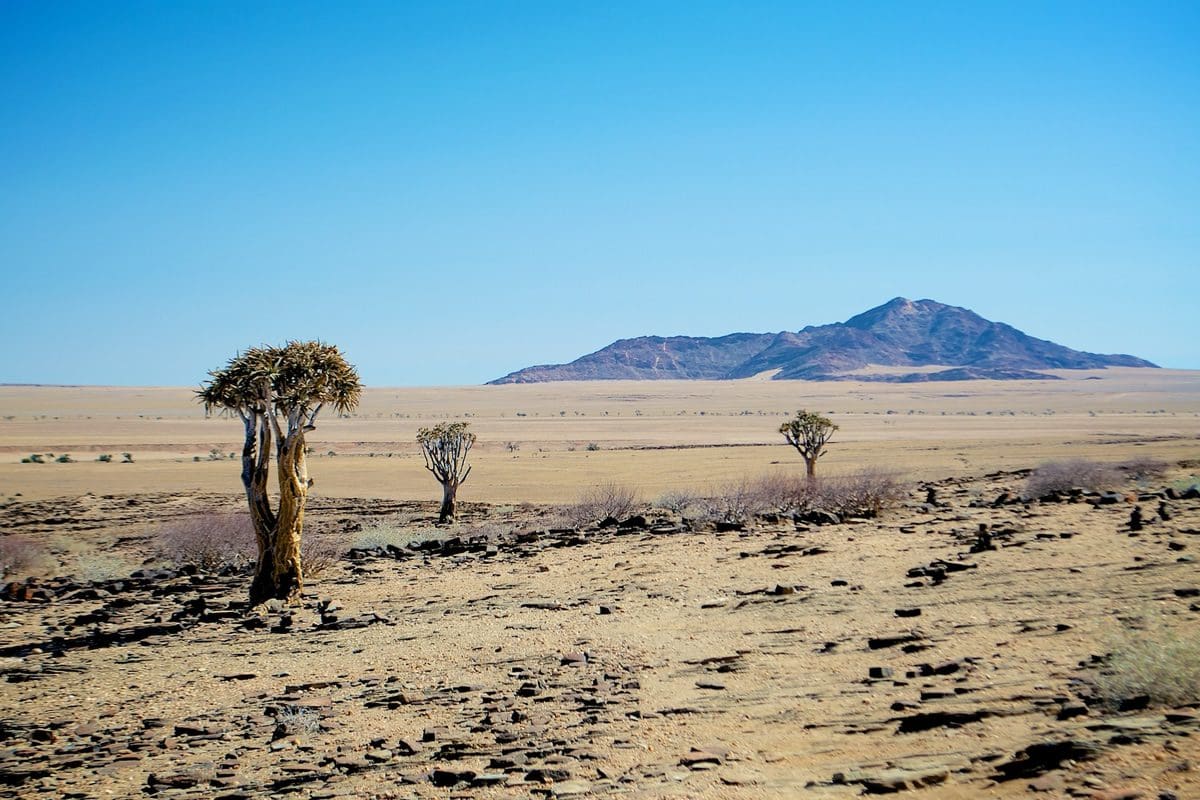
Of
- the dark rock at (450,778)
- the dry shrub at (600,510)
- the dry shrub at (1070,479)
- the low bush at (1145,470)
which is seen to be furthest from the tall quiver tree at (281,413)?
the low bush at (1145,470)

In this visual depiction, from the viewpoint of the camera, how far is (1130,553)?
13.3 metres

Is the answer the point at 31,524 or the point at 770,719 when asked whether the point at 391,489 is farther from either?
the point at 770,719

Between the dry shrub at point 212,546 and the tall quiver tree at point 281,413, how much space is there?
479 centimetres

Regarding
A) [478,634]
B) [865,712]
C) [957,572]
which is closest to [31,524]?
[478,634]

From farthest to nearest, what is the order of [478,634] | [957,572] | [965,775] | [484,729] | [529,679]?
[957,572]
[478,634]
[529,679]
[484,729]
[965,775]

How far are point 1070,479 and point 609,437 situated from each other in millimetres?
50794

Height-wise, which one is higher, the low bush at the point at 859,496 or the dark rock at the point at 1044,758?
the low bush at the point at 859,496

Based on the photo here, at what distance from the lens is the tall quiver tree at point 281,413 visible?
47.2 ft

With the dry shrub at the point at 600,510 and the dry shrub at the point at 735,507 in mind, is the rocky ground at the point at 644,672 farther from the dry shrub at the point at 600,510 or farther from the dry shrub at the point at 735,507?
the dry shrub at the point at 600,510

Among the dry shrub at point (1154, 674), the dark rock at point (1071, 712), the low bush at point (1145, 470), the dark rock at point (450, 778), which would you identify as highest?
the low bush at point (1145, 470)

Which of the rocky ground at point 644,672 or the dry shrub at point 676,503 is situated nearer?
the rocky ground at point 644,672

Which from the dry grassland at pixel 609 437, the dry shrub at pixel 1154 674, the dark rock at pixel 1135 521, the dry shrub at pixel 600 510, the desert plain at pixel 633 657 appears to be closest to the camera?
the dry shrub at pixel 1154 674

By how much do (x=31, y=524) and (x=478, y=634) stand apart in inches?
774

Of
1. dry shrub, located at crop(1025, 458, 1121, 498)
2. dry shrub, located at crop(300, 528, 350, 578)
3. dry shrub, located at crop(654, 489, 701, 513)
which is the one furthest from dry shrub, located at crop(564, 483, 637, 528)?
dry shrub, located at crop(1025, 458, 1121, 498)
